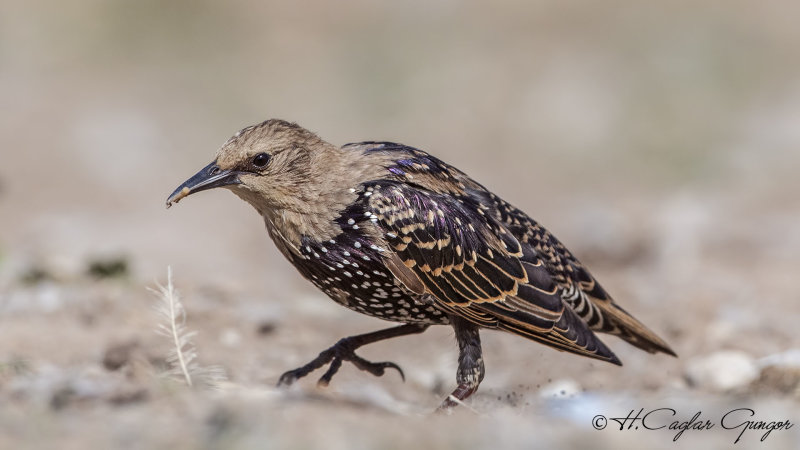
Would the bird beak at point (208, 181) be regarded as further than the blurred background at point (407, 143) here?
Yes

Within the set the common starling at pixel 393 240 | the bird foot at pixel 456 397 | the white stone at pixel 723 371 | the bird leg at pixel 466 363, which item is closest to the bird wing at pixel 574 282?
the common starling at pixel 393 240

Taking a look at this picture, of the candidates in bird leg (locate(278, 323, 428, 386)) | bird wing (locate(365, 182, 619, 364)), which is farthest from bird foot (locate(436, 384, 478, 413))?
bird leg (locate(278, 323, 428, 386))

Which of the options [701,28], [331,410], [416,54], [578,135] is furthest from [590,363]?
[701,28]

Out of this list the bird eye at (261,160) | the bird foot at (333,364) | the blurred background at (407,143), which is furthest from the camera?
the bird foot at (333,364)

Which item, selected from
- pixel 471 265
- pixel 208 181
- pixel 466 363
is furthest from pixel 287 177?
pixel 466 363

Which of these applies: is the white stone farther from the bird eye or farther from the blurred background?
the bird eye

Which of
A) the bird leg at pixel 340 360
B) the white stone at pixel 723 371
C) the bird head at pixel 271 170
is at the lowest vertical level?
the bird leg at pixel 340 360

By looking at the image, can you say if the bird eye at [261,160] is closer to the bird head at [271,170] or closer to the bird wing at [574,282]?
the bird head at [271,170]
